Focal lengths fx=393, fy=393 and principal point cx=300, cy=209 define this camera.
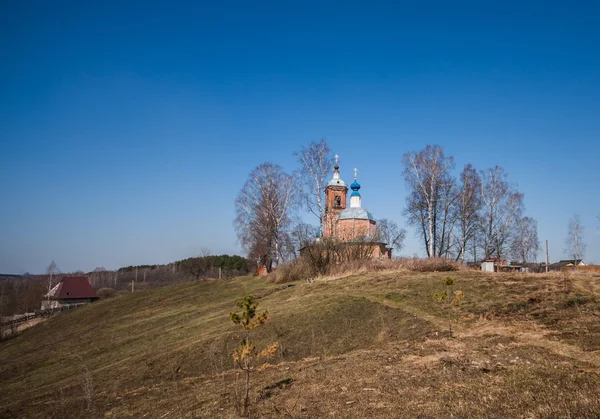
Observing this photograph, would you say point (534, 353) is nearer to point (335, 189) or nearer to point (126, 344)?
point (126, 344)

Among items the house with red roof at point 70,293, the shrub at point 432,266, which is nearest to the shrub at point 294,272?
the shrub at point 432,266

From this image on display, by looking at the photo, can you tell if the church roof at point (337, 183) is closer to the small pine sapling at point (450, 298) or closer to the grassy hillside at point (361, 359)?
the grassy hillside at point (361, 359)

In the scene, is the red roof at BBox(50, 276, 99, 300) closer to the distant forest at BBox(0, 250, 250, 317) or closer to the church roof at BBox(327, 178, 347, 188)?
the distant forest at BBox(0, 250, 250, 317)

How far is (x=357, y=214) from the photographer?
1304 inches

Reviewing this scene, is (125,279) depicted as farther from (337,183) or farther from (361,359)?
(361,359)

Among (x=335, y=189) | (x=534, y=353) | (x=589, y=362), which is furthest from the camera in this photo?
(x=335, y=189)

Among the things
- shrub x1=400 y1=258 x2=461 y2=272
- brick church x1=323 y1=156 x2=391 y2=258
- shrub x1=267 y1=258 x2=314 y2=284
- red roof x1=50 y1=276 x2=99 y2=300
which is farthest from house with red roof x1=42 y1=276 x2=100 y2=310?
shrub x1=400 y1=258 x2=461 y2=272

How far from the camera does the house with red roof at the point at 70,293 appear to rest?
1743 inches

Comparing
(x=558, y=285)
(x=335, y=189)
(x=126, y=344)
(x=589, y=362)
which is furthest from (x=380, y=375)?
(x=335, y=189)

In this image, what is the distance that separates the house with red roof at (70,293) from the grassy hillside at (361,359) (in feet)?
105

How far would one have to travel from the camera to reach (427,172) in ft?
80.8

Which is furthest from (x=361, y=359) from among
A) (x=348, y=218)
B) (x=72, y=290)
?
(x=72, y=290)

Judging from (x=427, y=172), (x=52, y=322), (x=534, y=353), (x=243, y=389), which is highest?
(x=427, y=172)

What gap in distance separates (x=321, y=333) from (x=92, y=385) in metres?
5.44
